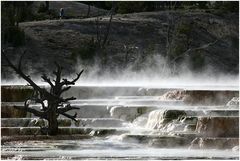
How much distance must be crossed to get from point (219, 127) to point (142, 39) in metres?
28.9

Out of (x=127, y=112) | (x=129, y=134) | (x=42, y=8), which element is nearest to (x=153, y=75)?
(x=42, y=8)

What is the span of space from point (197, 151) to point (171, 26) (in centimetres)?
3247

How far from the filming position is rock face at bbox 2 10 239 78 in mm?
37375

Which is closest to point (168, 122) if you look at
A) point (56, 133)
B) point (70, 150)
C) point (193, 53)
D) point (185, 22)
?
point (56, 133)

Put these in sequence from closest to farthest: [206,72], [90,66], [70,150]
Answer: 1. [70,150]
2. [90,66]
3. [206,72]

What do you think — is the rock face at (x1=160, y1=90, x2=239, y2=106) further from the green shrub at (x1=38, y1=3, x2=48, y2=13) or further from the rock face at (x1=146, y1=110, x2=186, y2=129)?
the green shrub at (x1=38, y1=3, x2=48, y2=13)

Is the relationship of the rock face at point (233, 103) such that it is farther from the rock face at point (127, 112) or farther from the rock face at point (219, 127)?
the rock face at point (219, 127)

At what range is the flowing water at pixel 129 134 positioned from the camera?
41.2ft

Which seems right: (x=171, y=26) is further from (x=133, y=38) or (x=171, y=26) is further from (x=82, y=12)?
(x=82, y=12)

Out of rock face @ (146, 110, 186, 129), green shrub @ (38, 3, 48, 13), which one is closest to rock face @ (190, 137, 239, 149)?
rock face @ (146, 110, 186, 129)

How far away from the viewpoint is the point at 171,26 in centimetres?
4559

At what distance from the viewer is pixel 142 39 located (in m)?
43.2

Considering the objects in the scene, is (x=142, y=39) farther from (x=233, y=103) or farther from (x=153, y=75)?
(x=233, y=103)

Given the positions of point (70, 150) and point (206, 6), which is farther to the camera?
point (206, 6)
